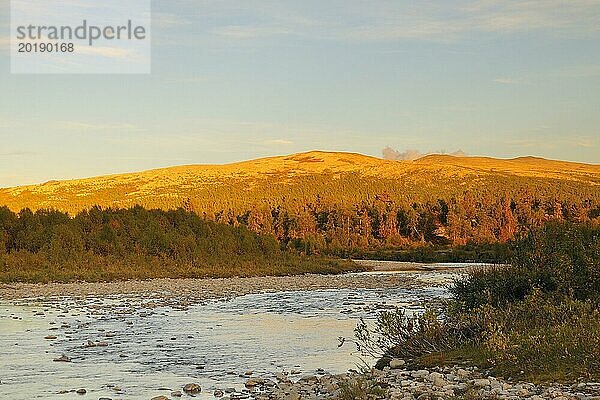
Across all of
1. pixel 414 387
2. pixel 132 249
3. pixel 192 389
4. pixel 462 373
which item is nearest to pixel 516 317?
pixel 462 373

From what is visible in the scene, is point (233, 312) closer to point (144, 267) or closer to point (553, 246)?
point (553, 246)

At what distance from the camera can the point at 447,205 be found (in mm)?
117688

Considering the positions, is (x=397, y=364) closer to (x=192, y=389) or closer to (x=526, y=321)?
(x=526, y=321)

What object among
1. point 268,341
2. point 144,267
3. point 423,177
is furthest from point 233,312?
point 423,177

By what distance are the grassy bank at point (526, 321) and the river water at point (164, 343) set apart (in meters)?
1.76

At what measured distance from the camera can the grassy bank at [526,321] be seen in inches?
561

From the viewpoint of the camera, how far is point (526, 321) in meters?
17.3

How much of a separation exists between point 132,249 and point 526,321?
45845 millimetres

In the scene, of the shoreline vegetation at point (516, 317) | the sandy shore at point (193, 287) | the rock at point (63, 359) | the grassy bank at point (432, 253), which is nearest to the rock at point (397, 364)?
the shoreline vegetation at point (516, 317)

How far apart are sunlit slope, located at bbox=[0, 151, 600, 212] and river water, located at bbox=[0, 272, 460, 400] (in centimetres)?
10747

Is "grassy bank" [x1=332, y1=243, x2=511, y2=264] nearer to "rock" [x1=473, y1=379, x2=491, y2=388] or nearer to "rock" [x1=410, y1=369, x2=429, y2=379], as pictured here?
"rock" [x1=410, y1=369, x2=429, y2=379]

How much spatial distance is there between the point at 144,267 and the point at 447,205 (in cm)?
6934

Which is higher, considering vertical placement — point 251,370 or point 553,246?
A: point 553,246

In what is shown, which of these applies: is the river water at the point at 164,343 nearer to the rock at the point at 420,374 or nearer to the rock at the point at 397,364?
the rock at the point at 397,364
